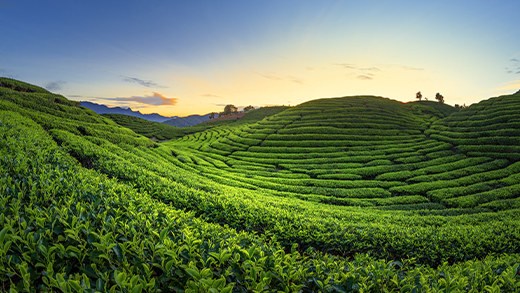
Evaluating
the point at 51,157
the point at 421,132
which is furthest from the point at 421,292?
the point at 421,132

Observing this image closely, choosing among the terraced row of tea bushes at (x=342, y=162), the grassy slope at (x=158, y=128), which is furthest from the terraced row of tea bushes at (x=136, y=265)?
the grassy slope at (x=158, y=128)

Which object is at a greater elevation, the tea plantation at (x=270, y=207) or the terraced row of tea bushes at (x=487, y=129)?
the terraced row of tea bushes at (x=487, y=129)

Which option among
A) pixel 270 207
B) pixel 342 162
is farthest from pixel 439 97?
pixel 270 207

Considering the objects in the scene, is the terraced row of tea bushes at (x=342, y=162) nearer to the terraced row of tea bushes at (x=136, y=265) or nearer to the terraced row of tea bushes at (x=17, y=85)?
the terraced row of tea bushes at (x=136, y=265)

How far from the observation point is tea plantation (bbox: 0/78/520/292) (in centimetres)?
253

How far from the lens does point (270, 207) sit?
860 cm

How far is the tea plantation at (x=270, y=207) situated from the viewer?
99.5 inches

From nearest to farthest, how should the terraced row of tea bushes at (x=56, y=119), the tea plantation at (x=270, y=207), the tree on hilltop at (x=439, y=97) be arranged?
the tea plantation at (x=270, y=207) < the terraced row of tea bushes at (x=56, y=119) < the tree on hilltop at (x=439, y=97)

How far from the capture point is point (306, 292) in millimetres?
2666

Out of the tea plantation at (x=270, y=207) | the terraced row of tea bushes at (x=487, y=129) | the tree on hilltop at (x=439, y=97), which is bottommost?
the tea plantation at (x=270, y=207)

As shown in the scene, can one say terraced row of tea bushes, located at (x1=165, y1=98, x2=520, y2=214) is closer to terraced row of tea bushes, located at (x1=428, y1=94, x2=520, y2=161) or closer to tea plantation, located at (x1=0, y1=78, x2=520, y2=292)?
tea plantation, located at (x1=0, y1=78, x2=520, y2=292)

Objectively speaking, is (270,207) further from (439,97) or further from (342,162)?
(439,97)

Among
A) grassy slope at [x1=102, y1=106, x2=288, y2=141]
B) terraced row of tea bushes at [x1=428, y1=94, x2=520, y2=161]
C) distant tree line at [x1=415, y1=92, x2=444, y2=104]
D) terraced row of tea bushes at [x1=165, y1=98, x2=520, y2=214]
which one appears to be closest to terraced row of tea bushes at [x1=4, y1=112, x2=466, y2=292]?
terraced row of tea bushes at [x1=165, y1=98, x2=520, y2=214]

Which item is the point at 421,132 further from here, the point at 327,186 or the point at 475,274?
the point at 475,274
